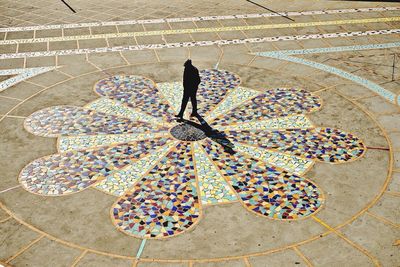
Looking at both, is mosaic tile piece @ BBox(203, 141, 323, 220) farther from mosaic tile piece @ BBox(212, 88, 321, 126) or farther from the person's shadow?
mosaic tile piece @ BBox(212, 88, 321, 126)

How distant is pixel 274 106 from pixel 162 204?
447cm

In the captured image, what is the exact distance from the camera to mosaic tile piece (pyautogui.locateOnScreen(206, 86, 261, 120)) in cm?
1127

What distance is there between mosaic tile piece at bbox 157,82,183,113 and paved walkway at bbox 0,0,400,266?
0.17 feet

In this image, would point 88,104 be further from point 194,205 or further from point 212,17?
point 212,17

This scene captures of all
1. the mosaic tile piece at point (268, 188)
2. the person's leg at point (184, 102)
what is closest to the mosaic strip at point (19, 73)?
the person's leg at point (184, 102)

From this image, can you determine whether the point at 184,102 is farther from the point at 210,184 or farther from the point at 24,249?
the point at 24,249

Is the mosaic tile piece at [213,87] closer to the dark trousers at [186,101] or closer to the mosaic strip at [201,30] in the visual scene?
the dark trousers at [186,101]

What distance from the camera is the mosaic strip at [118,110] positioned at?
1096cm

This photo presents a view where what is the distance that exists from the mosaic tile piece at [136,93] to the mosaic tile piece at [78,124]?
65 centimetres

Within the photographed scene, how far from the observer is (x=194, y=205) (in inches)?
326

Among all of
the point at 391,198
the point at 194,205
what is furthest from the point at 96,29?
the point at 391,198

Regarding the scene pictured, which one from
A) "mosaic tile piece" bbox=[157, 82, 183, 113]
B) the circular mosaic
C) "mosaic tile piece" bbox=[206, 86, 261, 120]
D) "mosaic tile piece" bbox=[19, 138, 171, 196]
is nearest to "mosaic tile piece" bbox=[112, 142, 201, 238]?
"mosaic tile piece" bbox=[19, 138, 171, 196]

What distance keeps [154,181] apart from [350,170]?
3.78 metres

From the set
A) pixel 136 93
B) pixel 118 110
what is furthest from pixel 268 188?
pixel 136 93
